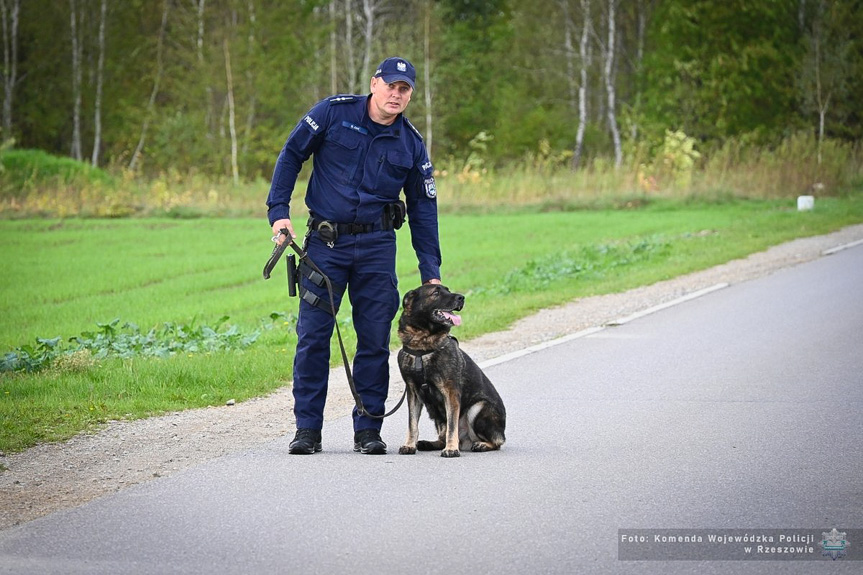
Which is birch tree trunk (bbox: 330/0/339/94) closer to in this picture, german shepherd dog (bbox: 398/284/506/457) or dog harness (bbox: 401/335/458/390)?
german shepherd dog (bbox: 398/284/506/457)

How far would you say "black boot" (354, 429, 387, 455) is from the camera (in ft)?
25.8

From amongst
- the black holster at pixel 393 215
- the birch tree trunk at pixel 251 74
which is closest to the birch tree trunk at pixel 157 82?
the birch tree trunk at pixel 251 74

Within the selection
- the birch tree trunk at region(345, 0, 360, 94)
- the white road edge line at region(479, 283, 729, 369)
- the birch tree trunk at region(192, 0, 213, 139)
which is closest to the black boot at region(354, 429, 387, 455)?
the white road edge line at region(479, 283, 729, 369)

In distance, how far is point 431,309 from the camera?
746cm

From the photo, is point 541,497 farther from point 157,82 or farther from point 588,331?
point 157,82

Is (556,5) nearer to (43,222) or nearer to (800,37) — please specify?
(800,37)

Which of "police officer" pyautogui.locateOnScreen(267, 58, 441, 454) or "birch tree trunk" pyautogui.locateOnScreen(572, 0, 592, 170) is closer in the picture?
"police officer" pyautogui.locateOnScreen(267, 58, 441, 454)

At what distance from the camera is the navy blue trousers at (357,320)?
25.5 ft

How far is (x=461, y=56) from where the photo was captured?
58438 millimetres

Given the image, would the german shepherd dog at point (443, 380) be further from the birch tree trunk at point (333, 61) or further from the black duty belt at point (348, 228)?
the birch tree trunk at point (333, 61)

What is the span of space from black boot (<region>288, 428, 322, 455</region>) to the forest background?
3101 cm

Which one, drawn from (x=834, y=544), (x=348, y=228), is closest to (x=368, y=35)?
(x=348, y=228)

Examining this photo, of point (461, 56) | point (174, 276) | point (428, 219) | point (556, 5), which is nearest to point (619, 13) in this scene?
point (556, 5)

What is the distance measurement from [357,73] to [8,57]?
13.4 metres
